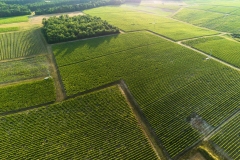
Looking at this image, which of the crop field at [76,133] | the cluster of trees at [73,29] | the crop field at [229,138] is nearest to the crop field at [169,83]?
the crop field at [229,138]

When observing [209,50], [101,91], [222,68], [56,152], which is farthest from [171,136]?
[209,50]

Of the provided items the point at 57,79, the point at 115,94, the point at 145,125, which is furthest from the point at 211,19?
the point at 57,79

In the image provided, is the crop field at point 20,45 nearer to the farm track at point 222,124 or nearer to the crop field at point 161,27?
the crop field at point 161,27

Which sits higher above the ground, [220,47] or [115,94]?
[220,47]

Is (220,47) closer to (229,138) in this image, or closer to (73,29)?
(229,138)

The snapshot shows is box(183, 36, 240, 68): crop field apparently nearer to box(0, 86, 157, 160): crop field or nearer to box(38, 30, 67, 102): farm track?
box(0, 86, 157, 160): crop field

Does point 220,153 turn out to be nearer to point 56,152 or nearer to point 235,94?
point 235,94

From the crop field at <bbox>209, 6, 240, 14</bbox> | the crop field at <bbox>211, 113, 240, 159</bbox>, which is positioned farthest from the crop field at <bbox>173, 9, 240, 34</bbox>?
the crop field at <bbox>211, 113, 240, 159</bbox>
